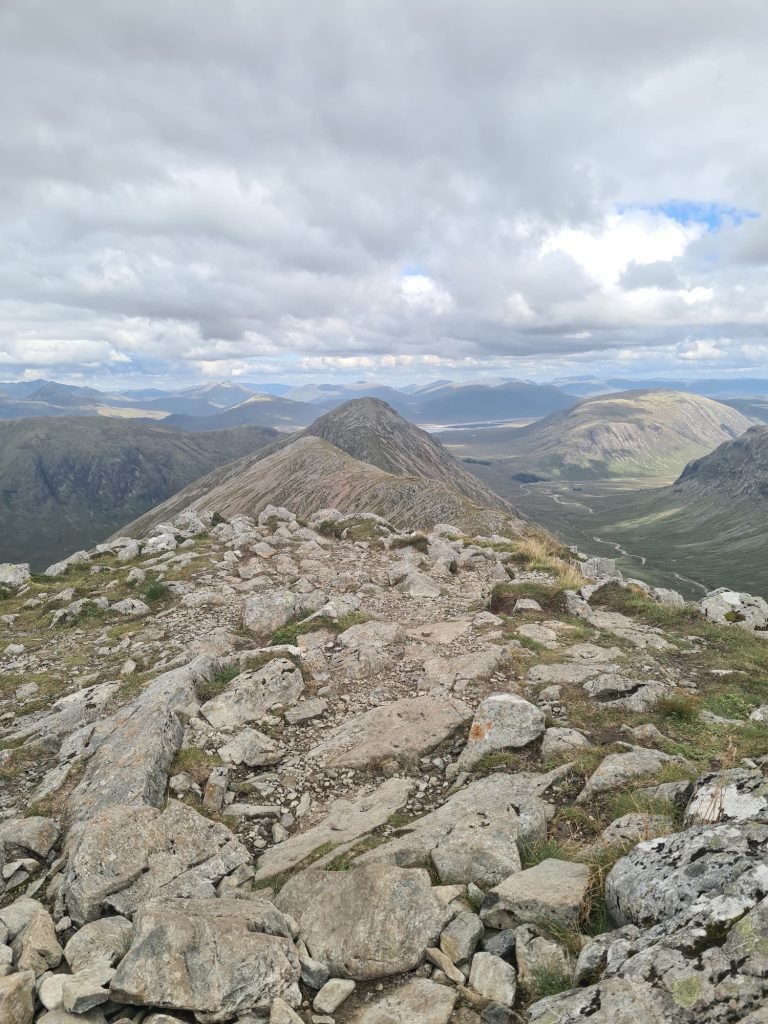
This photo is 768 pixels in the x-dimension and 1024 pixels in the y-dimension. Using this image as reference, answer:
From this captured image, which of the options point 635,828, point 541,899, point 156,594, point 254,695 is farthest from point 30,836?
point 156,594

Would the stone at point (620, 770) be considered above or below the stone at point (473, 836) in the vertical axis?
above

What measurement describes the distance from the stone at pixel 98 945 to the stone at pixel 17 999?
1.78 ft

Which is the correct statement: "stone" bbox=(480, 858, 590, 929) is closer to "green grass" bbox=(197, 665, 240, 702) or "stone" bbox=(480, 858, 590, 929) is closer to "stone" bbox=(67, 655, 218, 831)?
"stone" bbox=(67, 655, 218, 831)

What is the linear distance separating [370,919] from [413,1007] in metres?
1.09

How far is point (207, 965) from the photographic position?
5.97 metres

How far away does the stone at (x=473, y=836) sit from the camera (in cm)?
776

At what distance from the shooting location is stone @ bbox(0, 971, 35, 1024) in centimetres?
566

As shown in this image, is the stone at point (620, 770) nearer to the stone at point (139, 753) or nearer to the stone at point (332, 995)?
the stone at point (332, 995)

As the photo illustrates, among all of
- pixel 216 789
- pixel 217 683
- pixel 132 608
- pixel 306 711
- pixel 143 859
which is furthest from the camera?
pixel 132 608

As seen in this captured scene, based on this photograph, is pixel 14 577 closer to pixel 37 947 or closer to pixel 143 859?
pixel 143 859

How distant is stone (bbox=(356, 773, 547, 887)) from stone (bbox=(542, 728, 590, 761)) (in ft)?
5.44

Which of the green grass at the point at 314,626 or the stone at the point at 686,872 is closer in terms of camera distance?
the stone at the point at 686,872

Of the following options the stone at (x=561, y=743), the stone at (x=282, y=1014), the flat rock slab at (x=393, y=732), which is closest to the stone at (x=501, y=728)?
the stone at (x=561, y=743)

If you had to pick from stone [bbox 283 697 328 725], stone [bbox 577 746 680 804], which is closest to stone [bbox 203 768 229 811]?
stone [bbox 283 697 328 725]
